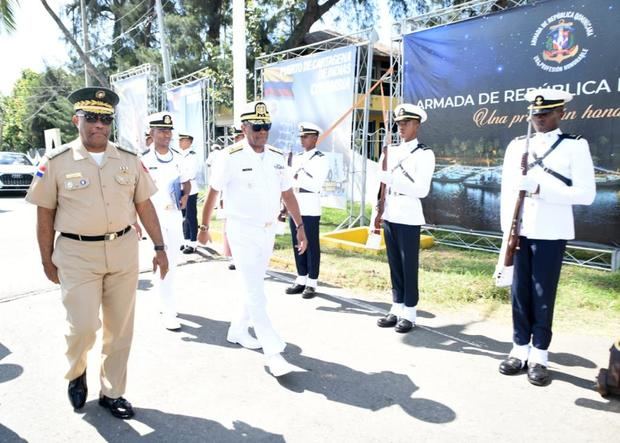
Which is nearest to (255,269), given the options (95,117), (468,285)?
(95,117)

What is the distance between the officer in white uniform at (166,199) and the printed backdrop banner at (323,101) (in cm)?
531

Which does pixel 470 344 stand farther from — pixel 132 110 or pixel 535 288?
pixel 132 110

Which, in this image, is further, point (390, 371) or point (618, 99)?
point (618, 99)

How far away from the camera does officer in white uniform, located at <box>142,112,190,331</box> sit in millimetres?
5141

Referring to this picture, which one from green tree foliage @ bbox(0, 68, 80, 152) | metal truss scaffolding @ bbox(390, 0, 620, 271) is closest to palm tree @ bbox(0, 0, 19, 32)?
metal truss scaffolding @ bbox(390, 0, 620, 271)

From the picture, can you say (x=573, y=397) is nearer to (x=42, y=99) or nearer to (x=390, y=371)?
(x=390, y=371)

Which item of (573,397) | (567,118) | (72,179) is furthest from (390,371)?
(567,118)

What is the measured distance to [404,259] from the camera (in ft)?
16.5

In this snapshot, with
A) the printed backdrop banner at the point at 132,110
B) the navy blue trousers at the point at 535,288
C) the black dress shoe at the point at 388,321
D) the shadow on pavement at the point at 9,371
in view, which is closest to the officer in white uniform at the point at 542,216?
the navy blue trousers at the point at 535,288

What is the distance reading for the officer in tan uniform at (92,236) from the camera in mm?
3182

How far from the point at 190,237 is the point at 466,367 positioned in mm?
6148

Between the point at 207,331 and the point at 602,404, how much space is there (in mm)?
3378

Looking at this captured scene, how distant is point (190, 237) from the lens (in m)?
9.27

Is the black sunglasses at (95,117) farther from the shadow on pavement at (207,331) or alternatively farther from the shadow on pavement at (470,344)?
the shadow on pavement at (470,344)
